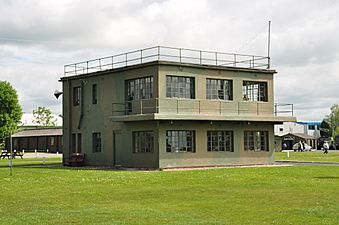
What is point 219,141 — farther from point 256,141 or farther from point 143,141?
point 143,141

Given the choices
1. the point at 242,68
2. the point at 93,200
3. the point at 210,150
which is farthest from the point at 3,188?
the point at 242,68

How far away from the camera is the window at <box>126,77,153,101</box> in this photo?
1534 inches

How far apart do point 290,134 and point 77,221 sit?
101039 millimetres

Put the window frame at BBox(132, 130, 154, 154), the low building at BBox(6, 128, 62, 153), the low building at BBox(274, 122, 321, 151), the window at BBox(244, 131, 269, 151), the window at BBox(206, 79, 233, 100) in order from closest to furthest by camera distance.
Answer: the window frame at BBox(132, 130, 154, 154), the window at BBox(206, 79, 233, 100), the window at BBox(244, 131, 269, 151), the low building at BBox(6, 128, 62, 153), the low building at BBox(274, 122, 321, 151)

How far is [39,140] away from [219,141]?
179ft

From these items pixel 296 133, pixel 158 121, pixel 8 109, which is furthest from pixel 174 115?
pixel 296 133

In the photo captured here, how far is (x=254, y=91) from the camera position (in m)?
43.5

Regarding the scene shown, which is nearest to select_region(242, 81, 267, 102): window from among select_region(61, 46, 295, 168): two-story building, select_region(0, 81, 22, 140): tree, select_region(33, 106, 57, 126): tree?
select_region(61, 46, 295, 168): two-story building

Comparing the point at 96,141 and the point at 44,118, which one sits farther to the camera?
the point at 44,118

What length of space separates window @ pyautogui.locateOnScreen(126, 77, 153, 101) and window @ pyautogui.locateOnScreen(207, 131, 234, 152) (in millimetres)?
5000

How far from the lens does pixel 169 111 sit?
125 feet

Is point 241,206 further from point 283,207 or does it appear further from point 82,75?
point 82,75

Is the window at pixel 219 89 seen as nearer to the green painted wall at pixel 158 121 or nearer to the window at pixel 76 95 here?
the green painted wall at pixel 158 121

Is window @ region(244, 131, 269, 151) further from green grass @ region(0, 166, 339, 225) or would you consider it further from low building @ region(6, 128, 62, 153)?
low building @ region(6, 128, 62, 153)
